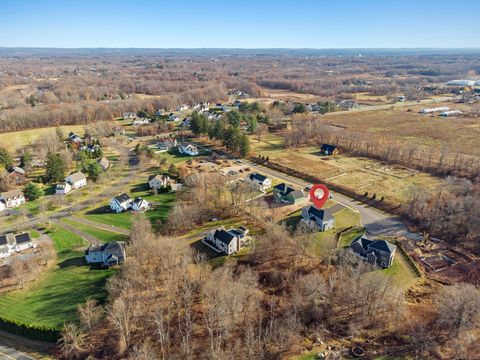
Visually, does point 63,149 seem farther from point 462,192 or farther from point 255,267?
point 462,192

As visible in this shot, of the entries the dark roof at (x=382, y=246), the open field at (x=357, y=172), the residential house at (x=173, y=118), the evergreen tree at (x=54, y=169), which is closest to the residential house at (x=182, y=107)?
the residential house at (x=173, y=118)

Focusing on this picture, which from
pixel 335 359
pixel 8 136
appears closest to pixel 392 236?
pixel 335 359

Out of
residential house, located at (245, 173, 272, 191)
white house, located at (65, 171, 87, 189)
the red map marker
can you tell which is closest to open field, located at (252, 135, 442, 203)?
the red map marker

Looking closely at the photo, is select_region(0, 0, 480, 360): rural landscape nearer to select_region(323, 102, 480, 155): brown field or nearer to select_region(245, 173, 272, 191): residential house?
select_region(245, 173, 272, 191): residential house

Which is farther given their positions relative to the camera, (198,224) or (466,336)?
(198,224)

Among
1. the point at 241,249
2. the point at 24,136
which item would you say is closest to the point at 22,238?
the point at 241,249

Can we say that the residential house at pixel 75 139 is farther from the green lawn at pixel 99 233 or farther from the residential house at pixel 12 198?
the green lawn at pixel 99 233
